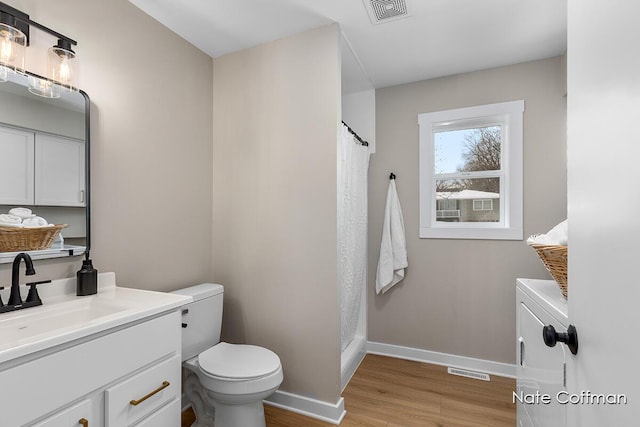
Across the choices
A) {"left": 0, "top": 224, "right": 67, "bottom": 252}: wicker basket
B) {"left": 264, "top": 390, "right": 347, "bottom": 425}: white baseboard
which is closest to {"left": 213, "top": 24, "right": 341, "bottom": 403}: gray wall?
{"left": 264, "top": 390, "right": 347, "bottom": 425}: white baseboard

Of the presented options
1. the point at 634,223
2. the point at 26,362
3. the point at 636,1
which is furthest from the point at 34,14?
the point at 634,223

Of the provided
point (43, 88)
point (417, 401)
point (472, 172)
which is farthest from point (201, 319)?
point (472, 172)

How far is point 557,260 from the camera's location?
Answer: 1.05 m

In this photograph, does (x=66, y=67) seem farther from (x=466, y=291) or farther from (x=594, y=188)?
(x=466, y=291)

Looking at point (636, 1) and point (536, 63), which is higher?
point (536, 63)

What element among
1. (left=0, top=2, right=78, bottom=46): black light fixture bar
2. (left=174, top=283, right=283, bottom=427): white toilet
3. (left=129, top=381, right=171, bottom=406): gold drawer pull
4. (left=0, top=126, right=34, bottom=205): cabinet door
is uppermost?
(left=0, top=2, right=78, bottom=46): black light fixture bar

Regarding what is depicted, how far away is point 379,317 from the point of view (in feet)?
9.07

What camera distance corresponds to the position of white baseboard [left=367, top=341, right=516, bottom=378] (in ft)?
7.78

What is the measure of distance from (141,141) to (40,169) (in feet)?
1.69

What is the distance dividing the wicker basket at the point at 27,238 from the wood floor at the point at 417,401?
132 cm

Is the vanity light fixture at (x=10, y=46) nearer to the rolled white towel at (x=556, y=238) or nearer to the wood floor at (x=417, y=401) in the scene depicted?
the wood floor at (x=417, y=401)

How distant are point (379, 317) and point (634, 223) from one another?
2461mm

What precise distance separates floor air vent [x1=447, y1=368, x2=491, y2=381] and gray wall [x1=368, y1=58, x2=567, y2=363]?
5.2 inches

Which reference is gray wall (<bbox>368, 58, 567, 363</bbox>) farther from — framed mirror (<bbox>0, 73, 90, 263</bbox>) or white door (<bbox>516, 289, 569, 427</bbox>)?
framed mirror (<bbox>0, 73, 90, 263</bbox>)
